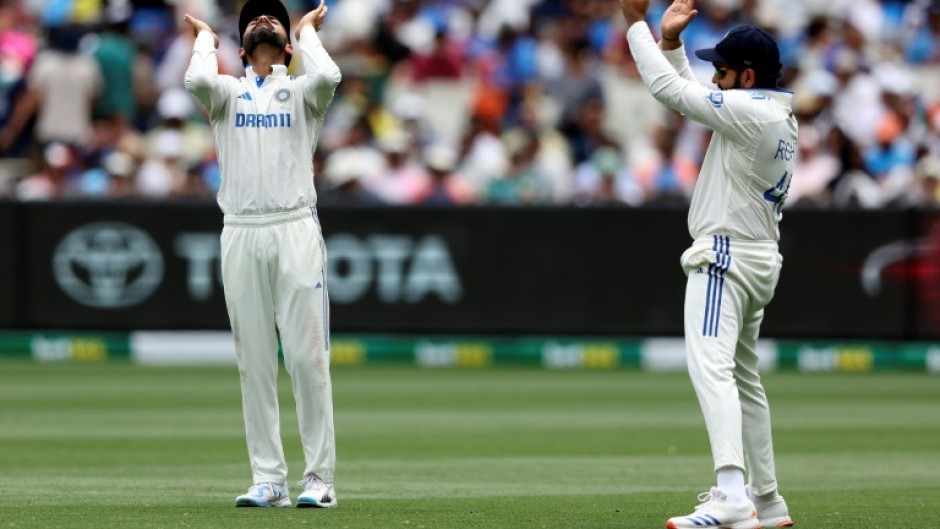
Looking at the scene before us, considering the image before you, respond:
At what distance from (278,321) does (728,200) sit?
2.03 m

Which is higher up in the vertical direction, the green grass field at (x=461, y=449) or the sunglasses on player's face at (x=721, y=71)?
the sunglasses on player's face at (x=721, y=71)

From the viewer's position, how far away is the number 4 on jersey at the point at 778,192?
289 inches

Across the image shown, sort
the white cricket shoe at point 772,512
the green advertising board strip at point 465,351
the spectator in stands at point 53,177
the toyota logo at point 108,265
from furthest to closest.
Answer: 1. the spectator in stands at point 53,177
2. the toyota logo at point 108,265
3. the green advertising board strip at point 465,351
4. the white cricket shoe at point 772,512

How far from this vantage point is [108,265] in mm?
17844

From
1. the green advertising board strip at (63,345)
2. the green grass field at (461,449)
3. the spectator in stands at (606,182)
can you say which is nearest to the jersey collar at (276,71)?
the green grass field at (461,449)

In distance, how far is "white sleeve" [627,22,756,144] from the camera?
7125 millimetres

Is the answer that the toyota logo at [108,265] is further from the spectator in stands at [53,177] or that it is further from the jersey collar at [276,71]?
the jersey collar at [276,71]

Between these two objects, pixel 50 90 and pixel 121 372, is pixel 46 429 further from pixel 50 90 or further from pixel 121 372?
pixel 50 90

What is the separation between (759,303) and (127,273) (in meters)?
11.3

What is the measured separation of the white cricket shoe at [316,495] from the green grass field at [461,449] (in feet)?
0.27

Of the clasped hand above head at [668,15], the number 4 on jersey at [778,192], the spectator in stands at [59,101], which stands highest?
the spectator in stands at [59,101]

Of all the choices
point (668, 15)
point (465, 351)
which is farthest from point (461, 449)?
point (465, 351)

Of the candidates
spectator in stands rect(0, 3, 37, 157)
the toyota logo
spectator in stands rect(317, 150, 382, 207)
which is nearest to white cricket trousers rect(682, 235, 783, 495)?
spectator in stands rect(317, 150, 382, 207)

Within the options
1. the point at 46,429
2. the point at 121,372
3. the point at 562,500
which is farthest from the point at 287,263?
the point at 121,372
